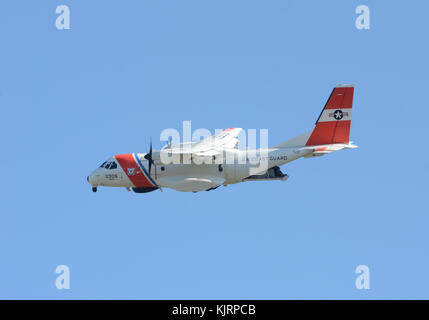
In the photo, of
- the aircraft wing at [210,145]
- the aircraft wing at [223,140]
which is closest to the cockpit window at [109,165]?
the aircraft wing at [210,145]

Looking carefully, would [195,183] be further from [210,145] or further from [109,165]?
[109,165]

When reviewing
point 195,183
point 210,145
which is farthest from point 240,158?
point 195,183

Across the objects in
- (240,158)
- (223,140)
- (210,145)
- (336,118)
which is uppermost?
(336,118)

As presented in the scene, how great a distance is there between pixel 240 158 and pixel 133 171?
5761 millimetres

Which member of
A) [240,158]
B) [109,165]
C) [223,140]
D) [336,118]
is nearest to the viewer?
[336,118]

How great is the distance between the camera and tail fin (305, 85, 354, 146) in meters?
51.5

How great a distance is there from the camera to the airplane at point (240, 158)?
5153 cm

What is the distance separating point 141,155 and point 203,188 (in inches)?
157

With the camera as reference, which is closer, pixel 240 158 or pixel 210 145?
pixel 240 158

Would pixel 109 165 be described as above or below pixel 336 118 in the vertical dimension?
below

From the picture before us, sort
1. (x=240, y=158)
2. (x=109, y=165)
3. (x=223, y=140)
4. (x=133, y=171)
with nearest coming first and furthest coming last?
1. (x=240, y=158)
2. (x=133, y=171)
3. (x=109, y=165)
4. (x=223, y=140)

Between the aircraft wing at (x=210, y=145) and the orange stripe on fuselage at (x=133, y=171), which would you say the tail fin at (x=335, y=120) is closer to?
the aircraft wing at (x=210, y=145)

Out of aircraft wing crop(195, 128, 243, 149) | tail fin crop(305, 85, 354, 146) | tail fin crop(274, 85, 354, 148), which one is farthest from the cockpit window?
tail fin crop(305, 85, 354, 146)

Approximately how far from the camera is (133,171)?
5309 cm
